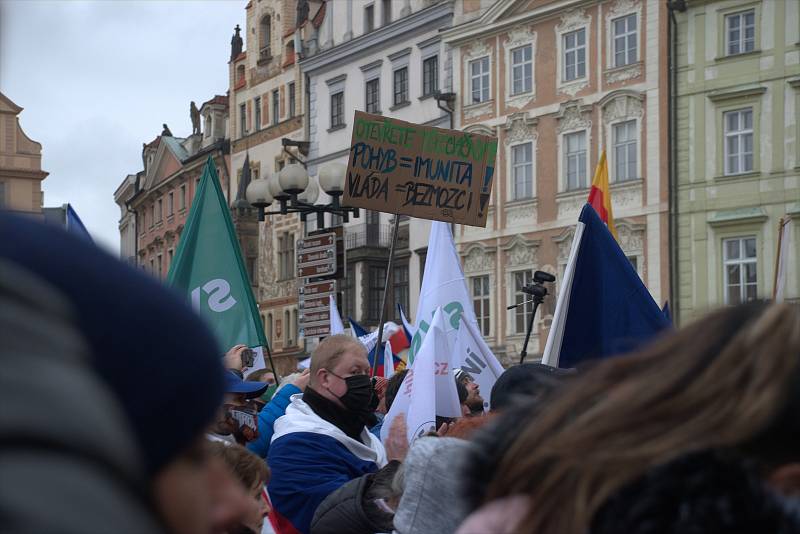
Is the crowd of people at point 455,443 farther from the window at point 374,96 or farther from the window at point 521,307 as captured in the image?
the window at point 374,96

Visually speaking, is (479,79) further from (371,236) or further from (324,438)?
(324,438)

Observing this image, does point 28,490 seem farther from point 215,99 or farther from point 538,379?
point 215,99

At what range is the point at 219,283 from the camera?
29.0 ft

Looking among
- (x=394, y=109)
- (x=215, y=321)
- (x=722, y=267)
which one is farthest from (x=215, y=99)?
(x=215, y=321)

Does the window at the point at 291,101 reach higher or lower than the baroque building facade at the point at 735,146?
higher

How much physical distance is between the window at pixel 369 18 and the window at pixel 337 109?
2.33 m

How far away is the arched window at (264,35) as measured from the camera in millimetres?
48969

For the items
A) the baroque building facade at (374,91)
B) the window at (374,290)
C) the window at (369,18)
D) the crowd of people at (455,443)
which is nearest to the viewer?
the crowd of people at (455,443)

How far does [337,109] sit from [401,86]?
3.58 m

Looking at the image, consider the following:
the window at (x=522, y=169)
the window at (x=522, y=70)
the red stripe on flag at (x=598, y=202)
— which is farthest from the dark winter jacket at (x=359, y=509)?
the window at (x=522, y=70)

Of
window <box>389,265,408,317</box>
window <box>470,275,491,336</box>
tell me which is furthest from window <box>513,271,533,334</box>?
window <box>389,265,408,317</box>

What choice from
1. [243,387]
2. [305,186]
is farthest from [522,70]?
[243,387]

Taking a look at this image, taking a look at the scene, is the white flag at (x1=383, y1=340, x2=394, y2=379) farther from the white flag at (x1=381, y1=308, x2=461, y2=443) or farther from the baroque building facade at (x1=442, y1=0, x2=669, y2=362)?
the baroque building facade at (x1=442, y1=0, x2=669, y2=362)

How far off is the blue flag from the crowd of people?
415 centimetres
